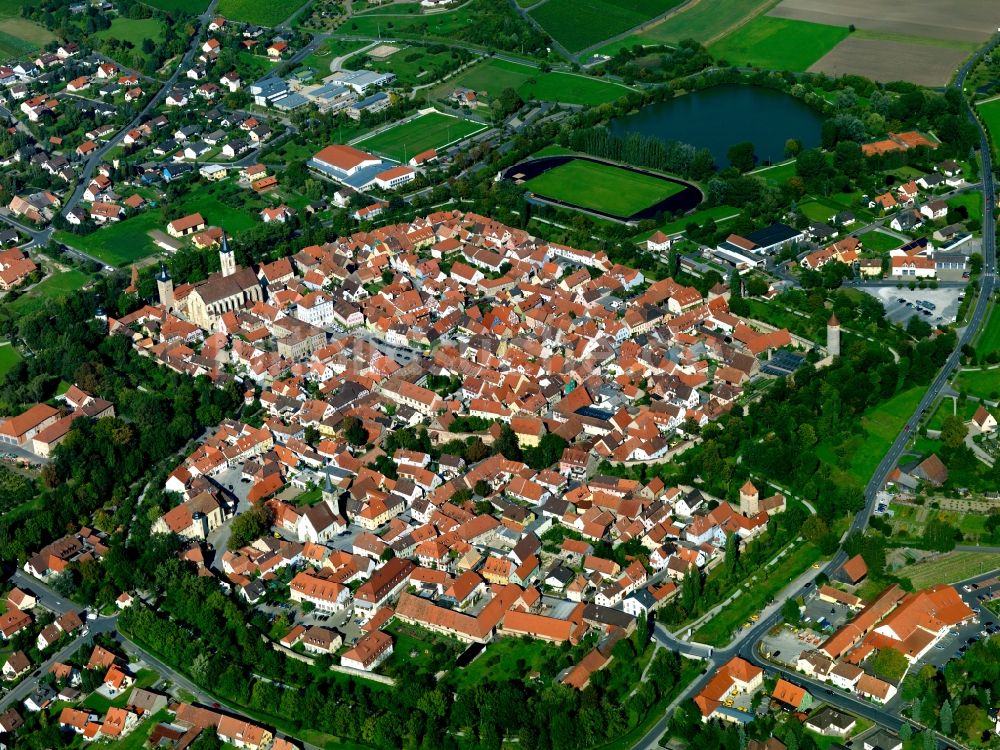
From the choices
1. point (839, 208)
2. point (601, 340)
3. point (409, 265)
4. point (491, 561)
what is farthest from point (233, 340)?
point (839, 208)

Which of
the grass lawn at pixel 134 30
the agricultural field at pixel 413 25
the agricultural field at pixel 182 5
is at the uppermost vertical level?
the agricultural field at pixel 182 5

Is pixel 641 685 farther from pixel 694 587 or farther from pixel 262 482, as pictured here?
pixel 262 482

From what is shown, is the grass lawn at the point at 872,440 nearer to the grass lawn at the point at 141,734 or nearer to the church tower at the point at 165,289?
the grass lawn at the point at 141,734

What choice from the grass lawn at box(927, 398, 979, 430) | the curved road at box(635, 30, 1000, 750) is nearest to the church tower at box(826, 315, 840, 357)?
A: the curved road at box(635, 30, 1000, 750)

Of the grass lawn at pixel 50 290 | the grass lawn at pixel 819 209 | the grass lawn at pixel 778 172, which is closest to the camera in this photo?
the grass lawn at pixel 50 290

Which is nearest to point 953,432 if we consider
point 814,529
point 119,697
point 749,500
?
point 814,529

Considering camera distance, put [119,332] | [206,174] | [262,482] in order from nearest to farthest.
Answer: [262,482]
[119,332]
[206,174]

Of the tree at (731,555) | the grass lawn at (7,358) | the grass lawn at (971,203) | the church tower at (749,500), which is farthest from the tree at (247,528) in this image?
the grass lawn at (971,203)
